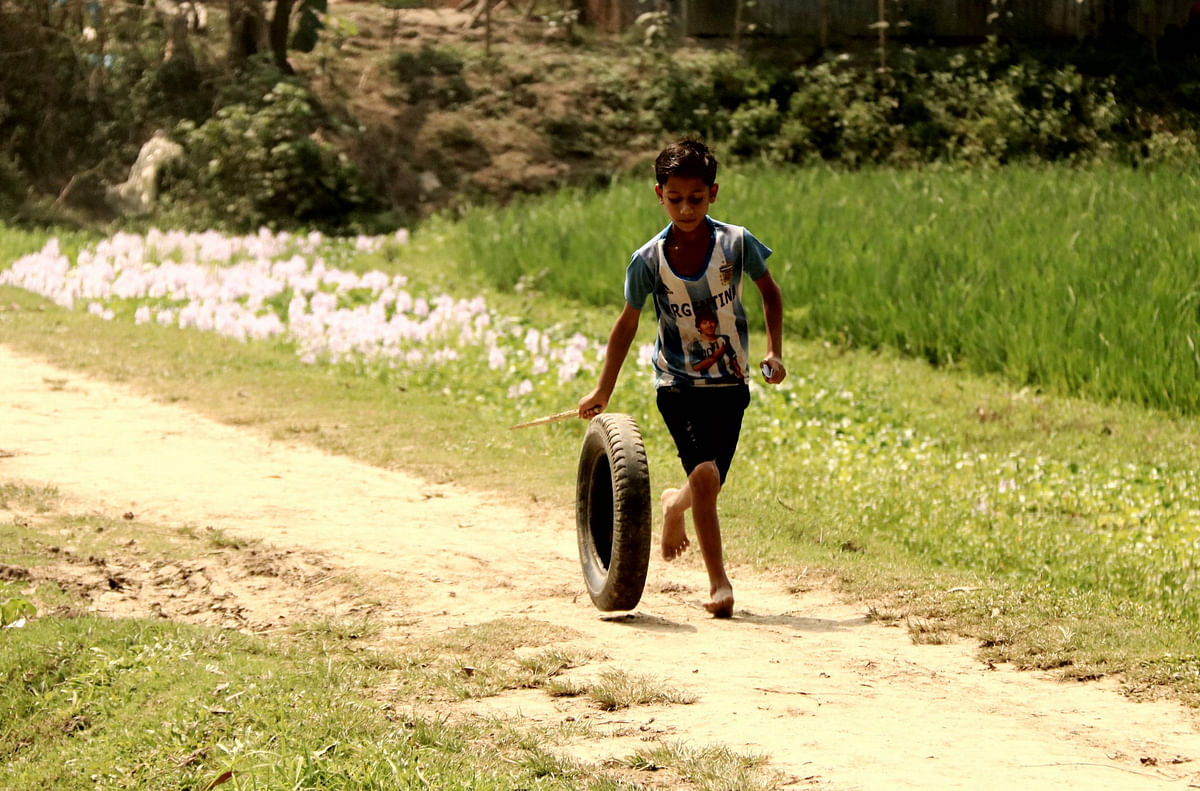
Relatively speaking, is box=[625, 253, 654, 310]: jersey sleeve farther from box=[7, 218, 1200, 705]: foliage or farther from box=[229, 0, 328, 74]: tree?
box=[229, 0, 328, 74]: tree

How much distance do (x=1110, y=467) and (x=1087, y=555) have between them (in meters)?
1.57

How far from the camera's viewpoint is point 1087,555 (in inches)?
251

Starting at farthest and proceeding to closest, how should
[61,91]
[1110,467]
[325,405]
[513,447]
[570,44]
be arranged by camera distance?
[570,44] < [61,91] < [325,405] < [513,447] < [1110,467]

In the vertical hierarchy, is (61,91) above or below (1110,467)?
above

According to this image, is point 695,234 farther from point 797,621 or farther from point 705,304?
point 797,621

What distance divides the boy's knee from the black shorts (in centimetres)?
5

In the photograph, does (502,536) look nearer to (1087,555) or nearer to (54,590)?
(54,590)

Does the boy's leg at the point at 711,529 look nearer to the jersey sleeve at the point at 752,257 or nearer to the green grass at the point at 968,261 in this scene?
the jersey sleeve at the point at 752,257

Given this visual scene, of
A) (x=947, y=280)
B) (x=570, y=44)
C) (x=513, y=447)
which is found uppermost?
(x=570, y=44)

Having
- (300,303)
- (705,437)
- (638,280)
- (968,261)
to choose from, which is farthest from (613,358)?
(300,303)

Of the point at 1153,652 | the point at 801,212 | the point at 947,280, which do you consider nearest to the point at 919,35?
the point at 801,212

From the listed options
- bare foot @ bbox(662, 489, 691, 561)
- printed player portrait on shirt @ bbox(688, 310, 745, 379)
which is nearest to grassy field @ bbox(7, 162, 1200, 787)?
bare foot @ bbox(662, 489, 691, 561)

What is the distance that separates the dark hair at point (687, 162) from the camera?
502cm

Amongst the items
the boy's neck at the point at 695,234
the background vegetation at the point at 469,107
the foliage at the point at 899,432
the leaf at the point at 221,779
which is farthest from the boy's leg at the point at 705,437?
the background vegetation at the point at 469,107
